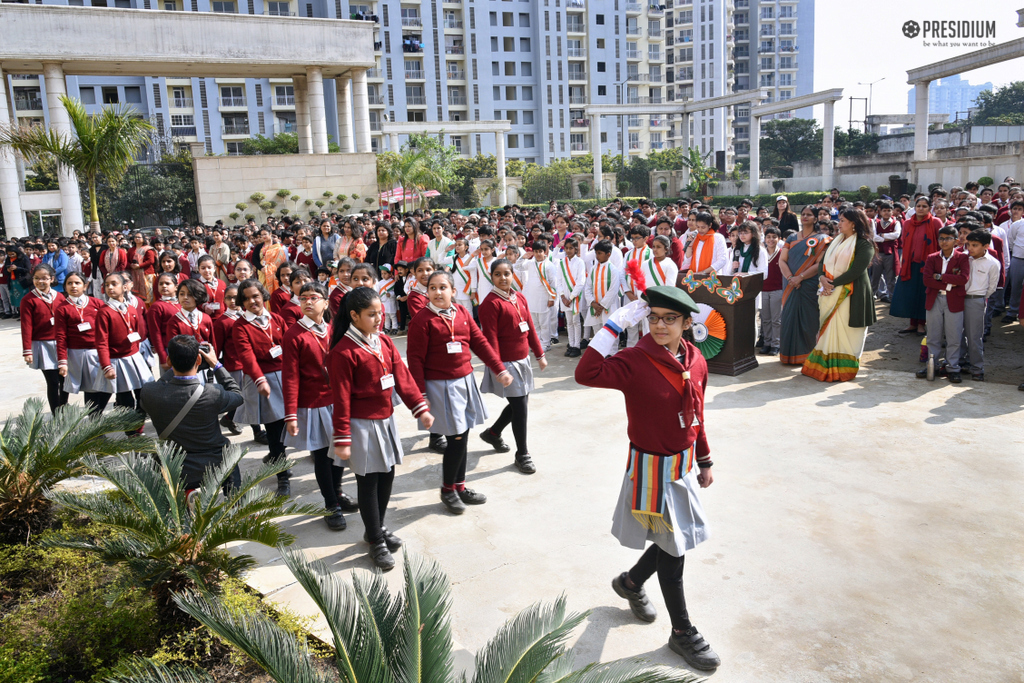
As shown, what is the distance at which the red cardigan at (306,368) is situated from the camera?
4859 mm

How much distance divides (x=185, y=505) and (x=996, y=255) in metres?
9.18

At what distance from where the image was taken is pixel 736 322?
335 inches

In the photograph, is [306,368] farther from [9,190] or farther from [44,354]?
[9,190]

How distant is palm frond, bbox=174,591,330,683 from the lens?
8.94 feet

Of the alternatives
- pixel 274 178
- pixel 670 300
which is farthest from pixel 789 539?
pixel 274 178

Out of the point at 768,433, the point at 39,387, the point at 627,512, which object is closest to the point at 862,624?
the point at 627,512

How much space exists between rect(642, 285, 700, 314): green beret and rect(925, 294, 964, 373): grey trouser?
19.5 ft

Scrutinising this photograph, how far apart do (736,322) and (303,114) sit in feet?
82.0

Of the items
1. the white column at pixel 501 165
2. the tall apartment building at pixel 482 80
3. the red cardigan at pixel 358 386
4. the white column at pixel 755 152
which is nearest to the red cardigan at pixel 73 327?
the red cardigan at pixel 358 386

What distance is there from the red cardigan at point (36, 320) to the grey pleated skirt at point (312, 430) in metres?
3.74

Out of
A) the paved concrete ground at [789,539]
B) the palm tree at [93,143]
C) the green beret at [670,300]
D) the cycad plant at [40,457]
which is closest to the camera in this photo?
the green beret at [670,300]

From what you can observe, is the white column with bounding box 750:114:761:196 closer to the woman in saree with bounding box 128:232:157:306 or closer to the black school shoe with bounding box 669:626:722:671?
the woman in saree with bounding box 128:232:157:306

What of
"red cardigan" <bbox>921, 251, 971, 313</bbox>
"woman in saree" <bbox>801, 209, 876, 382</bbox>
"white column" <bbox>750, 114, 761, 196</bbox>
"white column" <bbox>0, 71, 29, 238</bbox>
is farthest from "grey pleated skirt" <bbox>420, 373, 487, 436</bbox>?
"white column" <bbox>750, 114, 761, 196</bbox>

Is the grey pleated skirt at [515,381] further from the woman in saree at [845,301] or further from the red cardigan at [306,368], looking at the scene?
the woman in saree at [845,301]
